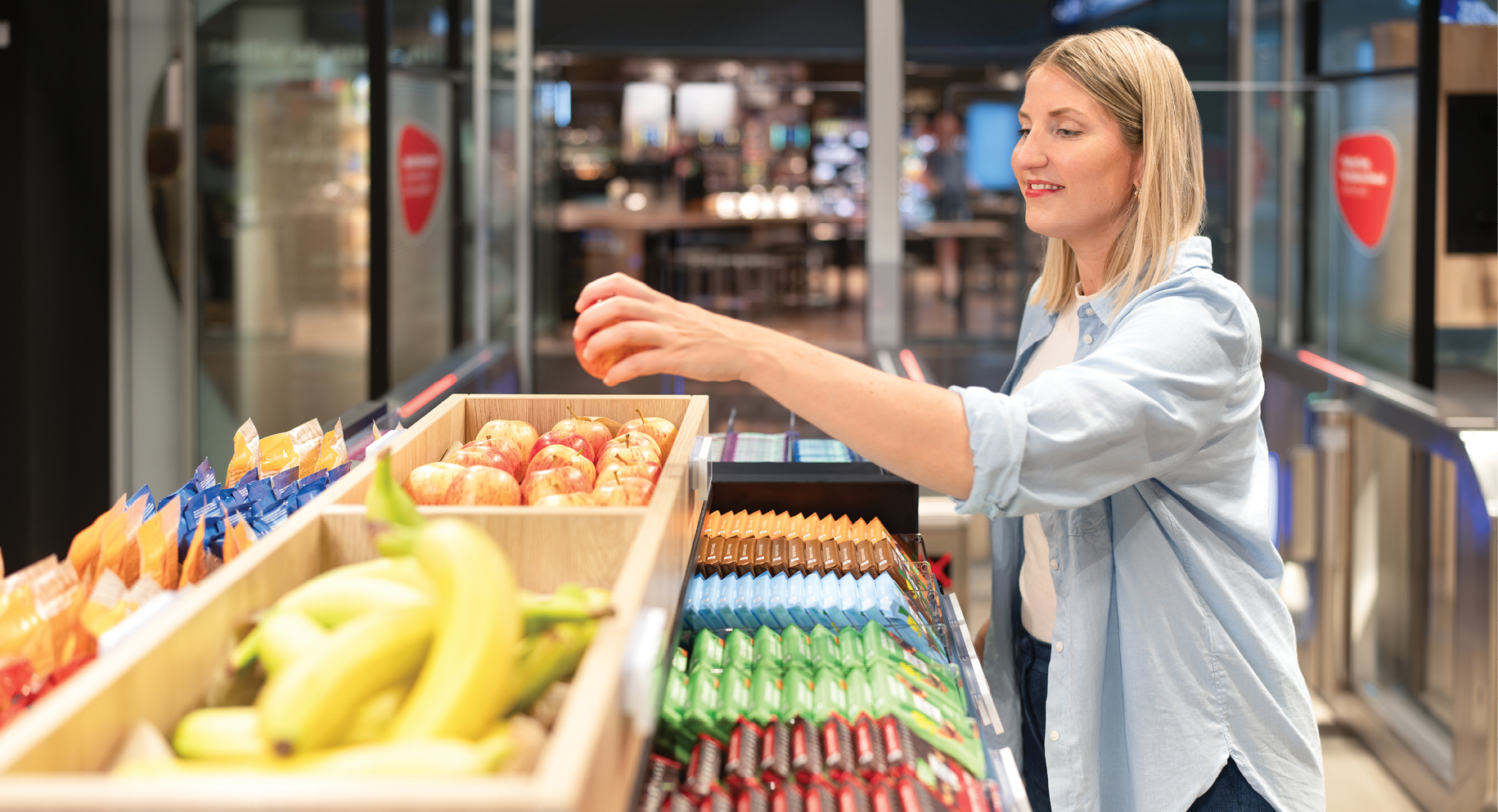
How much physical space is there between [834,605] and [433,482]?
57 cm

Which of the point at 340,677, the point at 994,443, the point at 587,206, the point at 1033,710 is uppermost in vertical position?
the point at 587,206

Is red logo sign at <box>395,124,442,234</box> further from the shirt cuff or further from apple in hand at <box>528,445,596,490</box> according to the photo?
the shirt cuff

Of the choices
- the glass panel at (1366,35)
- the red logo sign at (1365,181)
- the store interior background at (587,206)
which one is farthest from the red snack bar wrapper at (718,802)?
the red logo sign at (1365,181)

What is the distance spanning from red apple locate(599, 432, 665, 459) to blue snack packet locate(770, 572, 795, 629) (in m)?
0.24

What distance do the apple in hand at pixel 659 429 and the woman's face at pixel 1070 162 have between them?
58 centimetres

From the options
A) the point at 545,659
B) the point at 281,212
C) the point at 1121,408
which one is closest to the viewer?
the point at 545,659

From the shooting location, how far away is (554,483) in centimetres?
144

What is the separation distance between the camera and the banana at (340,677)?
0.81m

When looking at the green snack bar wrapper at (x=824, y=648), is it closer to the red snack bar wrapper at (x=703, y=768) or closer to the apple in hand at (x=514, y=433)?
the red snack bar wrapper at (x=703, y=768)

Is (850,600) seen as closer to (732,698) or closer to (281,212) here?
(732,698)

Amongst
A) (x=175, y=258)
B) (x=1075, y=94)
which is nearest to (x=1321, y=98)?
(x=1075, y=94)

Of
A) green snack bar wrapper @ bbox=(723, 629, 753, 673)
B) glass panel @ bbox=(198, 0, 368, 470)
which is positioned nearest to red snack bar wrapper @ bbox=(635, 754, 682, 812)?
green snack bar wrapper @ bbox=(723, 629, 753, 673)

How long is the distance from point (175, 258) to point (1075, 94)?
3.76m

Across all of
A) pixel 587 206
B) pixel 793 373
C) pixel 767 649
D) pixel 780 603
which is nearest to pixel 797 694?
pixel 767 649
